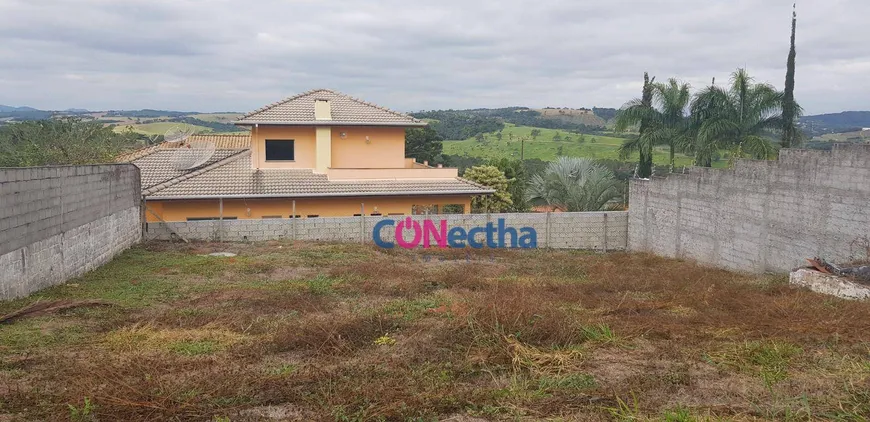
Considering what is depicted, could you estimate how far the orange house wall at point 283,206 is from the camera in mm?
20516

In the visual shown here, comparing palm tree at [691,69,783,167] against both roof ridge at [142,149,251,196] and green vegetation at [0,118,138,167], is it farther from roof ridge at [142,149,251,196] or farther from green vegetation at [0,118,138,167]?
green vegetation at [0,118,138,167]

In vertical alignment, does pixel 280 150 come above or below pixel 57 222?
Answer: above

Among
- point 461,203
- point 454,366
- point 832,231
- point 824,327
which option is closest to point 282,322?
point 454,366

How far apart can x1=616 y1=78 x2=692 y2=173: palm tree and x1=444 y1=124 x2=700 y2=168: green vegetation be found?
2628 centimetres

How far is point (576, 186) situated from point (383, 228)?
851 centimetres

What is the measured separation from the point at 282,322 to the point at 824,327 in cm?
687

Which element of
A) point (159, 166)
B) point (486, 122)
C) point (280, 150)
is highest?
point (486, 122)

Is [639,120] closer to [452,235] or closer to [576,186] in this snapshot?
[576,186]

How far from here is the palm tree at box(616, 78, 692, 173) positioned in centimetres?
2448

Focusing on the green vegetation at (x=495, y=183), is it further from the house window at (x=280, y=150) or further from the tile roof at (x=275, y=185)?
the house window at (x=280, y=150)

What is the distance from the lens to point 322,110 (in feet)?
78.6

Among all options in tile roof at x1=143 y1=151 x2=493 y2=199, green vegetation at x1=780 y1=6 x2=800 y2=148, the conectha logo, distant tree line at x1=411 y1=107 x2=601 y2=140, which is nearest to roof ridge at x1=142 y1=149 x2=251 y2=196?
tile roof at x1=143 y1=151 x2=493 y2=199

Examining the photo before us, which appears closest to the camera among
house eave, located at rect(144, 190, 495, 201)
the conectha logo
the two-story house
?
the conectha logo

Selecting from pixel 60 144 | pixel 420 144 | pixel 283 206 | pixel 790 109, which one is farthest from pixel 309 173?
pixel 420 144
